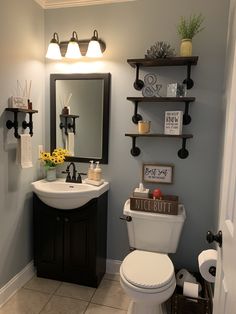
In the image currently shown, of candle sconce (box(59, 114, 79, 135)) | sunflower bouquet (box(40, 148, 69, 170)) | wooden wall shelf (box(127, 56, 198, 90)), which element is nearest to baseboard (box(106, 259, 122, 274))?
sunflower bouquet (box(40, 148, 69, 170))

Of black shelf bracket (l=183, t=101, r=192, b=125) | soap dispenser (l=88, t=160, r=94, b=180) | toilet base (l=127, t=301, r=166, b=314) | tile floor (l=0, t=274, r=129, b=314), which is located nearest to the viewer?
toilet base (l=127, t=301, r=166, b=314)

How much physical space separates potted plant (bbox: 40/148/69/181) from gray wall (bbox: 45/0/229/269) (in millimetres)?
448

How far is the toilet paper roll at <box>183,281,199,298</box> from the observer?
185 centimetres

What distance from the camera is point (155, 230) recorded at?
201cm

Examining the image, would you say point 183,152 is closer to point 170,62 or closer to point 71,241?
point 170,62

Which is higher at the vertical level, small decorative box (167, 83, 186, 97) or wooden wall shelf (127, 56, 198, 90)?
wooden wall shelf (127, 56, 198, 90)

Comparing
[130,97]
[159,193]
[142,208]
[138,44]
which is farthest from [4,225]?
[138,44]

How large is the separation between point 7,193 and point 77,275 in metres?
0.95

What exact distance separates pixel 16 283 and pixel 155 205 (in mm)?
1359

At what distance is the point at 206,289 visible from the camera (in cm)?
194

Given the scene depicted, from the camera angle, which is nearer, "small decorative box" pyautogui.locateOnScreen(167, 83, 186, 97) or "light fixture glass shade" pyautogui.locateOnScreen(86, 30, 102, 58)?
"small decorative box" pyautogui.locateOnScreen(167, 83, 186, 97)

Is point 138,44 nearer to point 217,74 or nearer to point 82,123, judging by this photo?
point 217,74

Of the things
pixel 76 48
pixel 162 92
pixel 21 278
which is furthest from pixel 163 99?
pixel 21 278

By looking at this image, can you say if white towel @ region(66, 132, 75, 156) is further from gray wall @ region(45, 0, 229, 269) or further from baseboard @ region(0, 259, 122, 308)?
baseboard @ region(0, 259, 122, 308)
